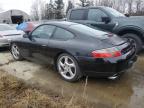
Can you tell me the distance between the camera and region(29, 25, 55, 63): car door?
195 inches

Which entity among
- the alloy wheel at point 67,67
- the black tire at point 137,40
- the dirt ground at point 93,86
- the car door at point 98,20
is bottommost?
the dirt ground at point 93,86

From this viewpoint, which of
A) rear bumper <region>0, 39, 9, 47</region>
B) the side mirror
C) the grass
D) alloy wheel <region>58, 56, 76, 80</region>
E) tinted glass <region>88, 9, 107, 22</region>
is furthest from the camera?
rear bumper <region>0, 39, 9, 47</region>

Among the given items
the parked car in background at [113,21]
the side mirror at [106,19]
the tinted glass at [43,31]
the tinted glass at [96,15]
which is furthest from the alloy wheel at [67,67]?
the tinted glass at [96,15]

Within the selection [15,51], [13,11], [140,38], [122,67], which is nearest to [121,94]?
[122,67]

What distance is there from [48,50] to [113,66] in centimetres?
165

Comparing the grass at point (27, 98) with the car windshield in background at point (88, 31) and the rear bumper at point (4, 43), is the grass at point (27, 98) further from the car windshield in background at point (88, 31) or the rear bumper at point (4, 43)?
the rear bumper at point (4, 43)

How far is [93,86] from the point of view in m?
4.33

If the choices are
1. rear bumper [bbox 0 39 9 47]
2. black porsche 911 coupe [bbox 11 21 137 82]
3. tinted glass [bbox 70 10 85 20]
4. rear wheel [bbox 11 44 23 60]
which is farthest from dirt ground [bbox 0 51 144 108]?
tinted glass [bbox 70 10 85 20]

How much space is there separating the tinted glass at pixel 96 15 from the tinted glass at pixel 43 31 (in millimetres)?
2823

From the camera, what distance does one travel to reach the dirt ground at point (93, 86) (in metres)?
3.72

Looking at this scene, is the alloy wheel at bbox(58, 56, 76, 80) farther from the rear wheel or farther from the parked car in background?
the rear wheel

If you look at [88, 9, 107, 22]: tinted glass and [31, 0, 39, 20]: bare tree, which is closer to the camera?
[88, 9, 107, 22]: tinted glass

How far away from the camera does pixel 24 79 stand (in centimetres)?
477

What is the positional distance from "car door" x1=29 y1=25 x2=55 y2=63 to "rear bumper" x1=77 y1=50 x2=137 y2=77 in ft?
3.57
